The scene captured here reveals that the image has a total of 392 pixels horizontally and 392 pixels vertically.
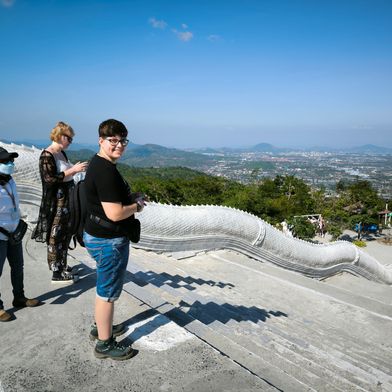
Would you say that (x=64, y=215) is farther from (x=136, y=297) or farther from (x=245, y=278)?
(x=245, y=278)

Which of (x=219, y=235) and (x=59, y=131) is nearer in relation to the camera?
(x=59, y=131)

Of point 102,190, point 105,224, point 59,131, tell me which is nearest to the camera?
point 102,190

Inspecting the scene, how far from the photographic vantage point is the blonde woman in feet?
9.99

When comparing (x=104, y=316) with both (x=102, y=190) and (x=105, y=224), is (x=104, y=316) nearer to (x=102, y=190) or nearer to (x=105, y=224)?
(x=105, y=224)

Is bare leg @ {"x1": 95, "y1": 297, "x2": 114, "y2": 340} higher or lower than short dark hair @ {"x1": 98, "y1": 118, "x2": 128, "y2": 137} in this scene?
lower

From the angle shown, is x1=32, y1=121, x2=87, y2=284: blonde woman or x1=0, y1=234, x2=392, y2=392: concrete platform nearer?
x1=0, y1=234, x2=392, y2=392: concrete platform

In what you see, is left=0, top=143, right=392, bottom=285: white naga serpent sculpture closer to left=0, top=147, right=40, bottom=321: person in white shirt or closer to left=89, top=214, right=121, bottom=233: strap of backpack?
left=0, top=147, right=40, bottom=321: person in white shirt

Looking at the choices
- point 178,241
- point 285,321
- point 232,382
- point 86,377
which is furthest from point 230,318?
point 178,241

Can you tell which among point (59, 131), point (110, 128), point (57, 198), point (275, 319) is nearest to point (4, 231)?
point (57, 198)

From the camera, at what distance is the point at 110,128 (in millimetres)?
1868

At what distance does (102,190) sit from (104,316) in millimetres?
790

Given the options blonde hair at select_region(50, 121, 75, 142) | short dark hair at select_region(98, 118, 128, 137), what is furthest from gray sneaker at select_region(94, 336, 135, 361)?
blonde hair at select_region(50, 121, 75, 142)

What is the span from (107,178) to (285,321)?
2.75 metres

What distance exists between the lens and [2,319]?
2551 millimetres
